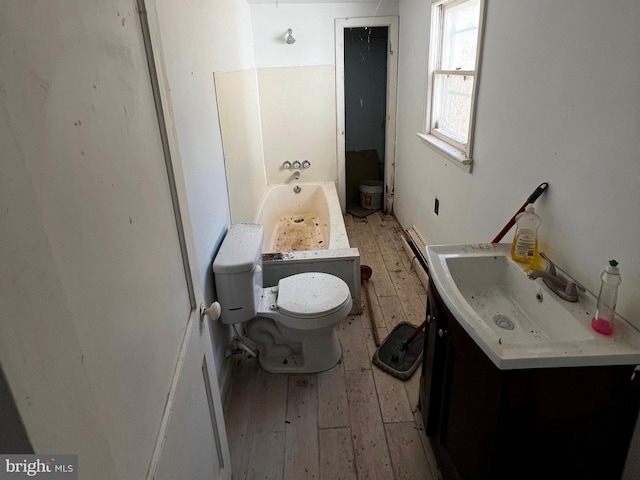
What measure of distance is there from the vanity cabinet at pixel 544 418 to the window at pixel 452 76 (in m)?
1.37

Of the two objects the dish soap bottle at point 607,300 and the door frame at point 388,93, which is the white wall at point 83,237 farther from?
the door frame at point 388,93

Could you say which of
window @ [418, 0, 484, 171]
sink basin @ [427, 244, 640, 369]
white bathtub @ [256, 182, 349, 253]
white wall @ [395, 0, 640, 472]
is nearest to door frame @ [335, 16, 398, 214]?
white bathtub @ [256, 182, 349, 253]

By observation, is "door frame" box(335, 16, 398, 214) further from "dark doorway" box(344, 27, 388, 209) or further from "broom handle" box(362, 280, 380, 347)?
"broom handle" box(362, 280, 380, 347)

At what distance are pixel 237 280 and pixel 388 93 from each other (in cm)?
287

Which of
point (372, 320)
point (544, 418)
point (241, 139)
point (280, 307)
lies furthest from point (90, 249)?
point (241, 139)

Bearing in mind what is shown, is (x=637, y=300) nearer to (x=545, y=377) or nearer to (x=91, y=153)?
(x=545, y=377)

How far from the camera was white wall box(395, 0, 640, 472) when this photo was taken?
116cm

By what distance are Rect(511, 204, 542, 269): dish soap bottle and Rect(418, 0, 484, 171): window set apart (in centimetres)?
70

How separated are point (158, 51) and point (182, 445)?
0.94 meters

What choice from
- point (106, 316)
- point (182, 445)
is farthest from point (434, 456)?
point (106, 316)

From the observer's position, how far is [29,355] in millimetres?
399

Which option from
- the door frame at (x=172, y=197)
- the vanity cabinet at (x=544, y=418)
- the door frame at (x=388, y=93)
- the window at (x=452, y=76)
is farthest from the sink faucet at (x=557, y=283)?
the door frame at (x=388, y=93)

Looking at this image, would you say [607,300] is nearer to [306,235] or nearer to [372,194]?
[306,235]

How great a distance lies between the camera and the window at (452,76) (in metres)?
2.42
